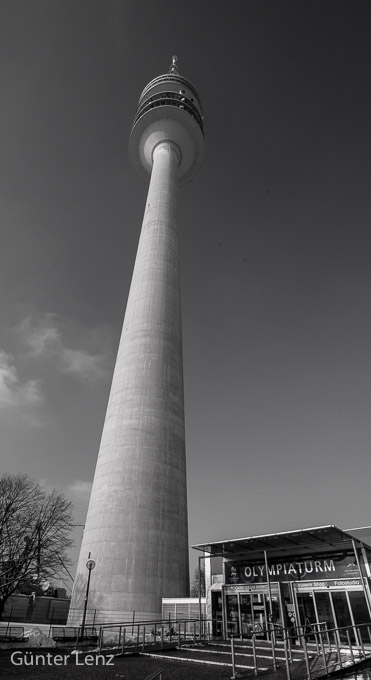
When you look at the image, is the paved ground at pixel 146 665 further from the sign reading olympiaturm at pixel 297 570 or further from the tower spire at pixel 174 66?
the tower spire at pixel 174 66

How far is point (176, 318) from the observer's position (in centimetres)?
3594

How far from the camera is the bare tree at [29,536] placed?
31.3m

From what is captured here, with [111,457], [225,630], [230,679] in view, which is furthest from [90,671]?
[111,457]

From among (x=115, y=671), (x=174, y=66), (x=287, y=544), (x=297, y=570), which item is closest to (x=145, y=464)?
(x=287, y=544)

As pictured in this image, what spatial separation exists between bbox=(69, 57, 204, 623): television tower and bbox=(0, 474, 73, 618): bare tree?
899cm

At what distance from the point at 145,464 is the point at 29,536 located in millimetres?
14659

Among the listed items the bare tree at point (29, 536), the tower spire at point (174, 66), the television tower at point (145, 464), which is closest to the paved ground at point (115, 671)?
the television tower at point (145, 464)

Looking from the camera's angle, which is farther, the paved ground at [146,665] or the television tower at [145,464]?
the television tower at [145,464]

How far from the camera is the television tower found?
23.2 meters

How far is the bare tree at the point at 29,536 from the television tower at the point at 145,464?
8989 millimetres

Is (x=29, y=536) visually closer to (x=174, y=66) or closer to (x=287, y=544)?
(x=287, y=544)

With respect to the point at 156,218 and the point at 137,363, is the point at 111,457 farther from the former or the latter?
the point at 156,218

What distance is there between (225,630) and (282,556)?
14.2 feet

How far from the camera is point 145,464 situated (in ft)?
86.6
